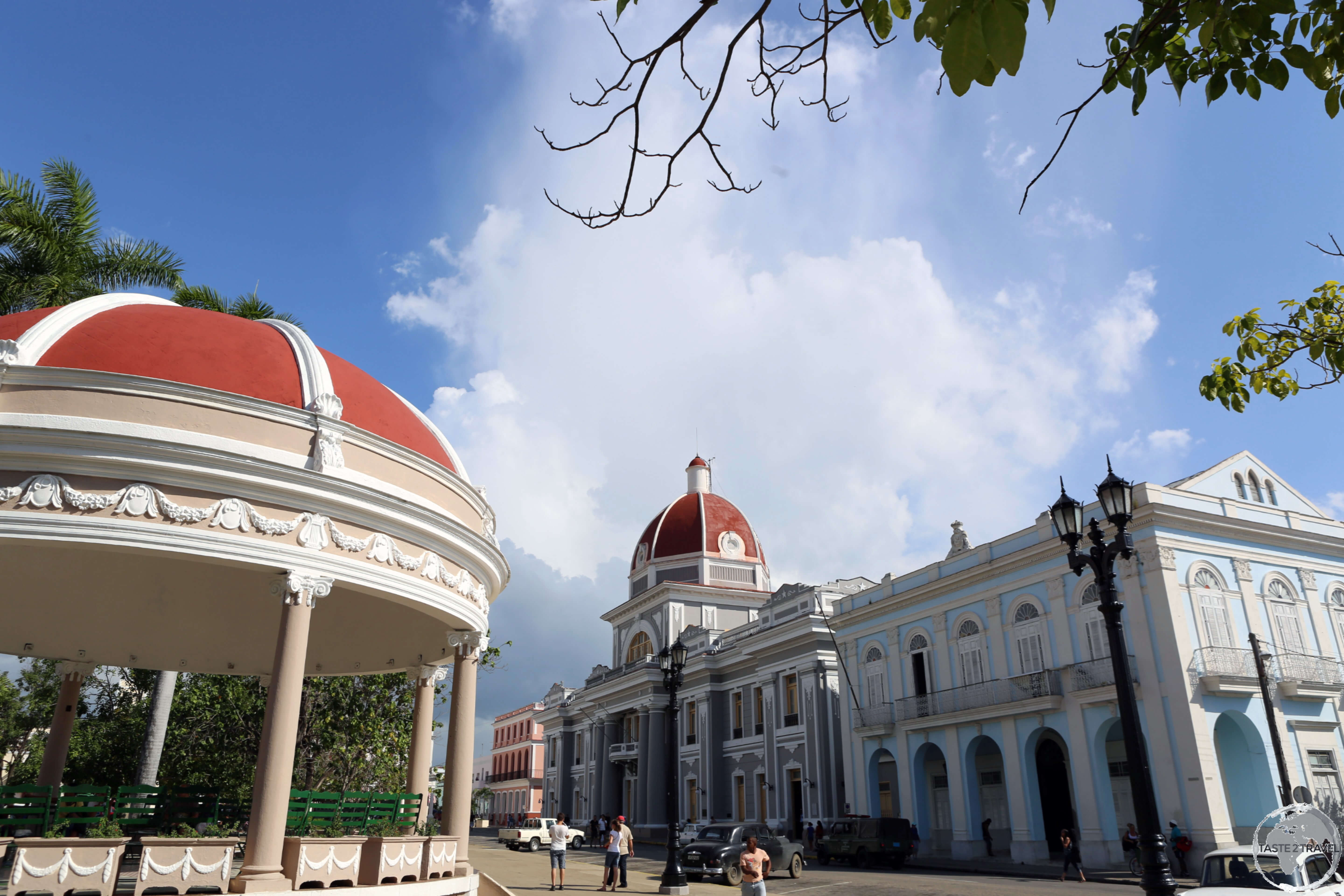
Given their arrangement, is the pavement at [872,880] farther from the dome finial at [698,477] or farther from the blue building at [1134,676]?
the dome finial at [698,477]

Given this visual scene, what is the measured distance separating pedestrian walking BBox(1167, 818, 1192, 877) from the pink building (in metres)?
52.6

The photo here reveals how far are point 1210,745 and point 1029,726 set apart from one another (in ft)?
15.7

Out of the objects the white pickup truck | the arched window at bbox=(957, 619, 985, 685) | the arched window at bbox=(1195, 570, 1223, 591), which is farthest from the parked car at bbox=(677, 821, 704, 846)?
the arched window at bbox=(1195, 570, 1223, 591)

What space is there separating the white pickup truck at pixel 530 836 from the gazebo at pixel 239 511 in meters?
24.4

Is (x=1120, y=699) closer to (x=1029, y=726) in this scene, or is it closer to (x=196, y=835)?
(x=196, y=835)

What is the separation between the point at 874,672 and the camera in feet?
96.8

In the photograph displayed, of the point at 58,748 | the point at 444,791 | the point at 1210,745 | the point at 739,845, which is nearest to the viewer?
the point at 444,791

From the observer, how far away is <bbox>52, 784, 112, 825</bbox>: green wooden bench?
10766 mm

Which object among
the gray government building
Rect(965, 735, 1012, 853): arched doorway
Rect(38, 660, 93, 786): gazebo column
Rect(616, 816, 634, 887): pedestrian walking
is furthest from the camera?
the gray government building

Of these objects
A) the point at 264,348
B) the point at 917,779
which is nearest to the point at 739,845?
the point at 917,779

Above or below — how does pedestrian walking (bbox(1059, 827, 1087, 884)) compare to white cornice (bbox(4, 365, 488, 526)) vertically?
below

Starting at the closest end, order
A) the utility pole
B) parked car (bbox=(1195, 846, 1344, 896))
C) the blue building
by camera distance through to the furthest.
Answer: parked car (bbox=(1195, 846, 1344, 896)) < the utility pole < the blue building

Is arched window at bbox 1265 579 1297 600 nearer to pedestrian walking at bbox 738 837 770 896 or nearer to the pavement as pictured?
the pavement

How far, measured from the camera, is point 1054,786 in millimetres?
24844
